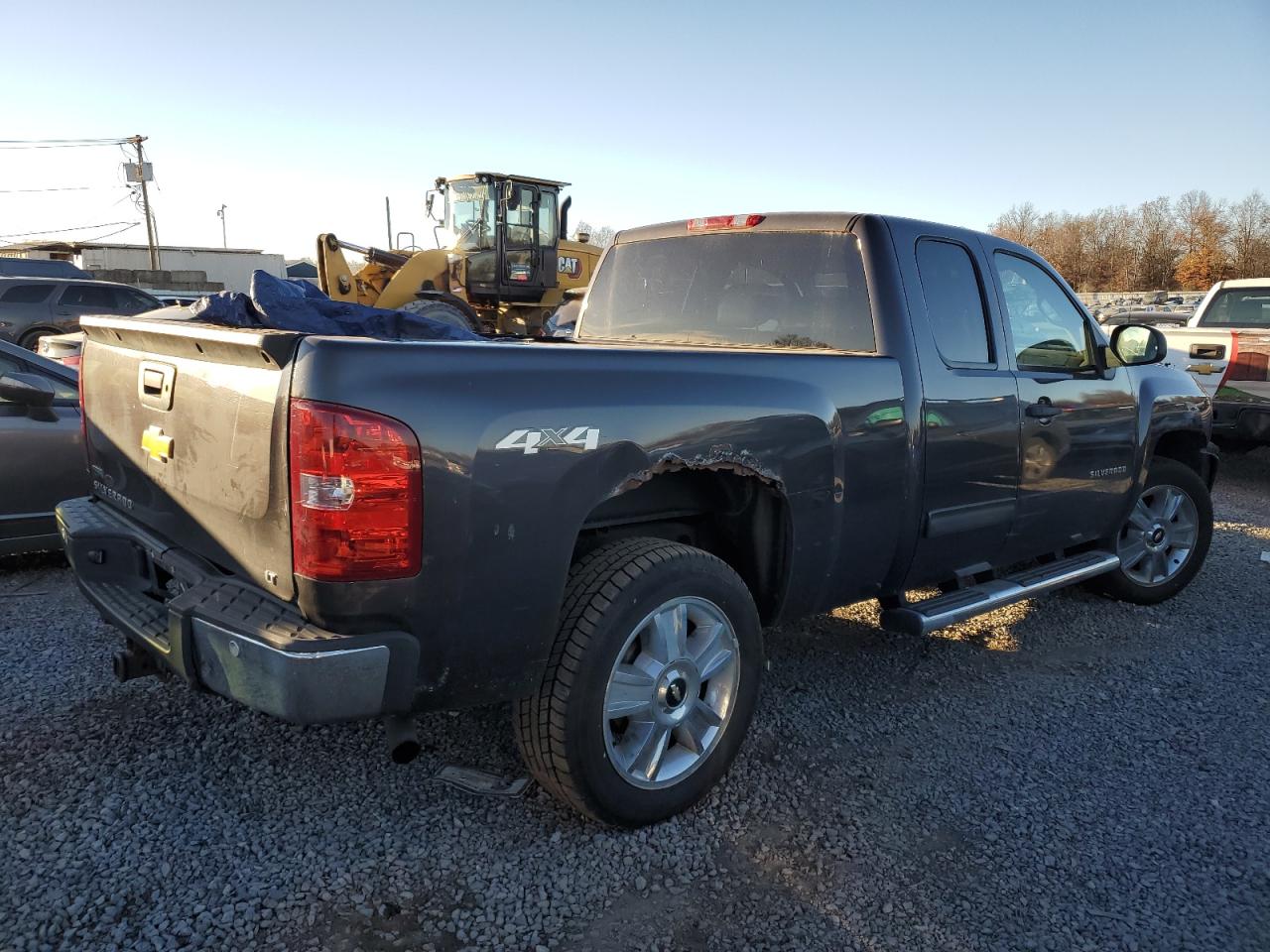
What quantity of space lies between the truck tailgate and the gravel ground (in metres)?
0.87

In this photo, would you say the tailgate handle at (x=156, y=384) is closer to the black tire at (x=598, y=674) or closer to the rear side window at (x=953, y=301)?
the black tire at (x=598, y=674)

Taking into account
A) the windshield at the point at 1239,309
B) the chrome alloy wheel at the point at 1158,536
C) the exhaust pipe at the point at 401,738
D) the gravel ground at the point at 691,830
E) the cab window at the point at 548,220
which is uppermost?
the cab window at the point at 548,220

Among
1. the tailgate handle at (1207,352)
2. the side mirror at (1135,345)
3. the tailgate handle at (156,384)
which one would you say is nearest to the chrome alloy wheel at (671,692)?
the tailgate handle at (156,384)

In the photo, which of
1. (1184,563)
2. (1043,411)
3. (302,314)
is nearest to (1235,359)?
(1184,563)

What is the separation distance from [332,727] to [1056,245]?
2447 inches

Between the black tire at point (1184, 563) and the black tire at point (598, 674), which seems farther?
the black tire at point (1184, 563)

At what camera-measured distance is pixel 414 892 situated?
2480mm

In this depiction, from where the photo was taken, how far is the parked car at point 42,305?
15516mm

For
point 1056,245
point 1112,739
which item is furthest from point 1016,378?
point 1056,245

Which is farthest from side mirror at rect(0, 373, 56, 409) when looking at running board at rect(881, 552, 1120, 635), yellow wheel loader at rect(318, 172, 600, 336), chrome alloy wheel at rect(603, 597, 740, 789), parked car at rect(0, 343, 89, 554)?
yellow wheel loader at rect(318, 172, 600, 336)

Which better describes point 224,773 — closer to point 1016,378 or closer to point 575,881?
point 575,881

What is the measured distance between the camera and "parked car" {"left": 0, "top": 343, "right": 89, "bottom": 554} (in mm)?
4891

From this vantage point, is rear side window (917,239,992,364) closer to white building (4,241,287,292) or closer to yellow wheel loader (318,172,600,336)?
yellow wheel loader (318,172,600,336)

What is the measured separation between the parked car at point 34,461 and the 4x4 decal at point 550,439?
3830 mm
